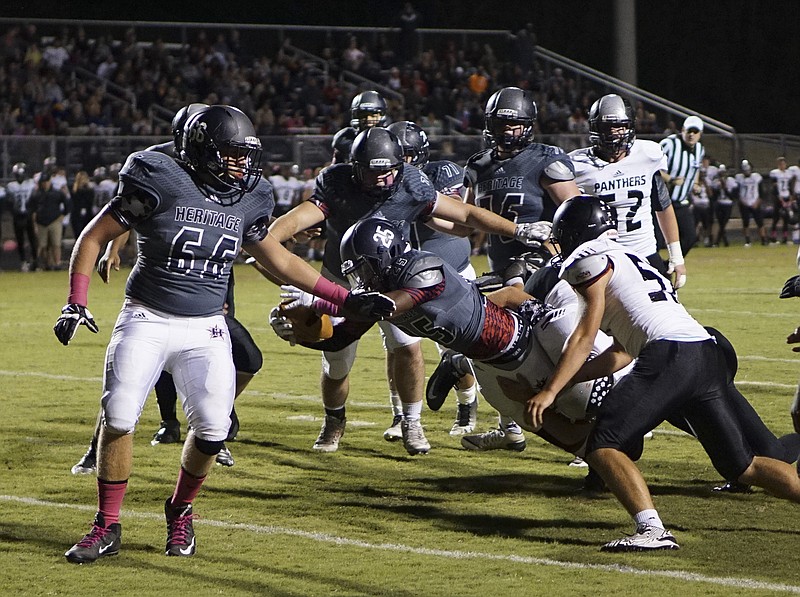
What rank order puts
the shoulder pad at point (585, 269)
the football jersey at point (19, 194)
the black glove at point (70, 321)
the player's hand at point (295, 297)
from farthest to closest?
the football jersey at point (19, 194), the player's hand at point (295, 297), the shoulder pad at point (585, 269), the black glove at point (70, 321)

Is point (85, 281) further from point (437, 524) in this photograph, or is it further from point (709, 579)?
point (709, 579)

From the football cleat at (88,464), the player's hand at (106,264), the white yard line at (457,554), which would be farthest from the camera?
the football cleat at (88,464)

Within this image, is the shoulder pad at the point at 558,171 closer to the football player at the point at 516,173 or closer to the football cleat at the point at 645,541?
the football player at the point at 516,173

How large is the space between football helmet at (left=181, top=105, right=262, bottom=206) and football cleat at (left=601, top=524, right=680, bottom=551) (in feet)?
6.15

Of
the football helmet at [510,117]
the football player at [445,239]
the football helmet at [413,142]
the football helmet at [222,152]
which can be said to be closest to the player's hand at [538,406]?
the football helmet at [222,152]

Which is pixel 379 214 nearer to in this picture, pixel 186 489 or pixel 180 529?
pixel 186 489

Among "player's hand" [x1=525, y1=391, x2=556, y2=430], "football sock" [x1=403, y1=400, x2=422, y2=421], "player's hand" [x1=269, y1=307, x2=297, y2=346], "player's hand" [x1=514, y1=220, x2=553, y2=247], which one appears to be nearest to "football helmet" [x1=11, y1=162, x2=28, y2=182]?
"football sock" [x1=403, y1=400, x2=422, y2=421]

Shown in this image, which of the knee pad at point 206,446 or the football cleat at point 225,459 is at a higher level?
the knee pad at point 206,446

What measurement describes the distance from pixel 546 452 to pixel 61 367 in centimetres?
454

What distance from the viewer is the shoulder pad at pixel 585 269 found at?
4543 mm

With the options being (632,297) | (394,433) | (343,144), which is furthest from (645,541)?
(343,144)

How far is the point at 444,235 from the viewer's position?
6941 millimetres

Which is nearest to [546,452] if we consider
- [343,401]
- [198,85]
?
[343,401]

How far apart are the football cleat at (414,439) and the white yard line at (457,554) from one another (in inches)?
60.0
